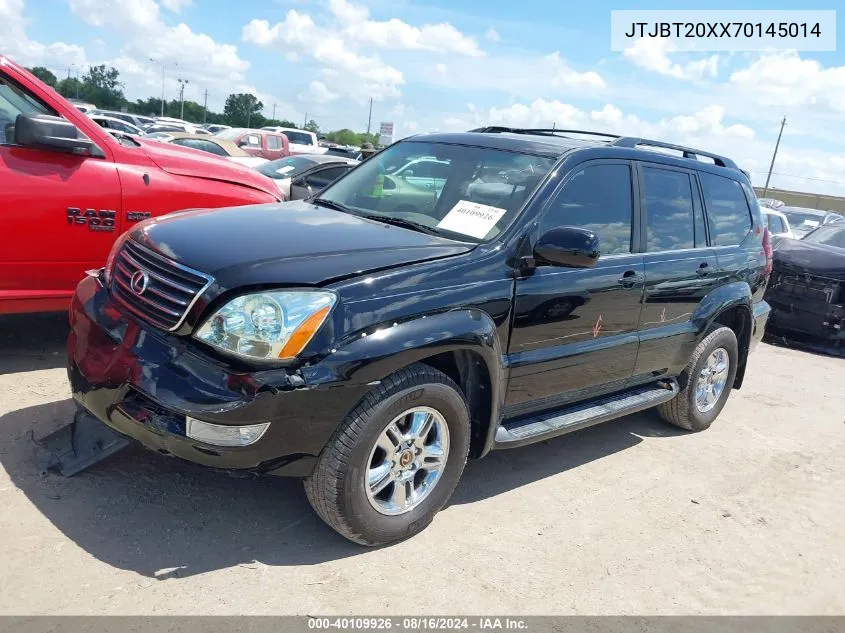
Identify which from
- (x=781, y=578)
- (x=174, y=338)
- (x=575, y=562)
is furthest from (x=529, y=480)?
(x=174, y=338)

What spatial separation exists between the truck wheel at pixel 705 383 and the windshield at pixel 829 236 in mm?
5534

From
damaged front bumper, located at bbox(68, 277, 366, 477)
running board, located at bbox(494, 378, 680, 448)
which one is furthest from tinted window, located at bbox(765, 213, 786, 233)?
damaged front bumper, located at bbox(68, 277, 366, 477)

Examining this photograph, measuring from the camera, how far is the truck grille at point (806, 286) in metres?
8.91

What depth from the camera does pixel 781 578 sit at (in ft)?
11.9

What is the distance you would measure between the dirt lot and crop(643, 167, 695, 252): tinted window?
4.59ft

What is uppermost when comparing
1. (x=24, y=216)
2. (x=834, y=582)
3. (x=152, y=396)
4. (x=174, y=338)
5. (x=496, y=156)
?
(x=496, y=156)

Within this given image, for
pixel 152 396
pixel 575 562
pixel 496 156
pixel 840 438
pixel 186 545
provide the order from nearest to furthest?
1. pixel 152 396
2. pixel 186 545
3. pixel 575 562
4. pixel 496 156
5. pixel 840 438

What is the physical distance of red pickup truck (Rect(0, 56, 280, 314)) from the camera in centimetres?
442

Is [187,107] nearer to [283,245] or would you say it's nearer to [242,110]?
[242,110]

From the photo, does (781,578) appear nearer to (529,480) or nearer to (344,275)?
(529,480)

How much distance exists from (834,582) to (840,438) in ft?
8.61

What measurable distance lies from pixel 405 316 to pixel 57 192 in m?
2.65

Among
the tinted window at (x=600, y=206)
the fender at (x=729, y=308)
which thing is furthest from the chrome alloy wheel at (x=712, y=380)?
the tinted window at (x=600, y=206)

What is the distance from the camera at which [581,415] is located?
4238 millimetres
